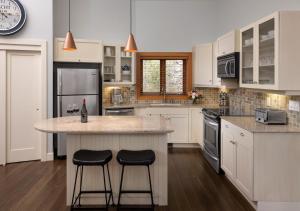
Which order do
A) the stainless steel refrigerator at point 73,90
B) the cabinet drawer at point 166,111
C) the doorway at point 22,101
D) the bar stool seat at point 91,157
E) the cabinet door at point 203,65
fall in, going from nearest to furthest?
the bar stool seat at point 91,157, the doorway at point 22,101, the stainless steel refrigerator at point 73,90, the cabinet door at point 203,65, the cabinet drawer at point 166,111

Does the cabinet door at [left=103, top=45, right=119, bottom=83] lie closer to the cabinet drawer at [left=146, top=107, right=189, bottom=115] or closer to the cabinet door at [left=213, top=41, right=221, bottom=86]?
the cabinet drawer at [left=146, top=107, right=189, bottom=115]

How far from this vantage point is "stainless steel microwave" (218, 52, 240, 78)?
4375mm

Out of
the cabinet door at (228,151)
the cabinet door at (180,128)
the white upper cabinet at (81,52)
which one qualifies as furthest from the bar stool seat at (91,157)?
the cabinet door at (180,128)

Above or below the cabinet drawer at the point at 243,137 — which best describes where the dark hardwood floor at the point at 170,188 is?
below

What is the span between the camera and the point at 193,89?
21.9 ft

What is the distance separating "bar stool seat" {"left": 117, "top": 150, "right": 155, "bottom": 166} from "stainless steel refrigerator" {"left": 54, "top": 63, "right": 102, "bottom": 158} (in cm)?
245

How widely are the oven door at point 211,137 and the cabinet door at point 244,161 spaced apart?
3.01ft

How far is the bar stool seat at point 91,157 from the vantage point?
2.94 m

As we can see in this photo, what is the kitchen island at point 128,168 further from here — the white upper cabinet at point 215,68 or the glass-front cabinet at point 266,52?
the white upper cabinet at point 215,68

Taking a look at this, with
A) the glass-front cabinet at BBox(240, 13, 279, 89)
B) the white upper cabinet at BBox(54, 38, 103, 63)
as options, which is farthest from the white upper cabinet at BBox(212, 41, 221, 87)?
the white upper cabinet at BBox(54, 38, 103, 63)

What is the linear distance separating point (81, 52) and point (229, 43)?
2772 mm

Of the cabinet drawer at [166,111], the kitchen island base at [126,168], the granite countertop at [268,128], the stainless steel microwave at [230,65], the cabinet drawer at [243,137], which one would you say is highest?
the stainless steel microwave at [230,65]

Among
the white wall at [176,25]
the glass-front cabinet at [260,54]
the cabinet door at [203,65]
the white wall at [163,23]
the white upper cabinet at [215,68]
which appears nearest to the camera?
the glass-front cabinet at [260,54]

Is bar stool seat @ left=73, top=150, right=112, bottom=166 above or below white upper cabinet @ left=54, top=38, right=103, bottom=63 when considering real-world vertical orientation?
below
